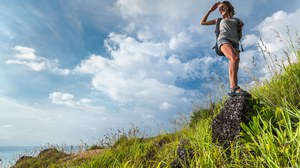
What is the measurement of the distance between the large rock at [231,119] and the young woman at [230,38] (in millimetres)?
255

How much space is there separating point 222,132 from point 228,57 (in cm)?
162

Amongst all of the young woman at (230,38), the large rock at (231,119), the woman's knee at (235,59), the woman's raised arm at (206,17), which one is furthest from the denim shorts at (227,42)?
the large rock at (231,119)

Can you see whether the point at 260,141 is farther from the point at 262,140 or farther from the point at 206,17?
the point at 206,17

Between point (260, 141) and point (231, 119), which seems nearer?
point (260, 141)

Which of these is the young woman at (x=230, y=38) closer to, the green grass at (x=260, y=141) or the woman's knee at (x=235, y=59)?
the woman's knee at (x=235, y=59)

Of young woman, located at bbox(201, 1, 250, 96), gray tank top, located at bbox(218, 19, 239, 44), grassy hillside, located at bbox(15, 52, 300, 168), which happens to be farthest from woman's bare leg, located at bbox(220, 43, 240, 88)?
grassy hillside, located at bbox(15, 52, 300, 168)

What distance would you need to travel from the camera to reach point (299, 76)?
6.08m

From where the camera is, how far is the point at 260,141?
4.04 metres

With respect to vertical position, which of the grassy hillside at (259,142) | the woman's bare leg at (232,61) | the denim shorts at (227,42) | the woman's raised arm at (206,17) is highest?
the woman's raised arm at (206,17)

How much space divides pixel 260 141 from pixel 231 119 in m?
0.74

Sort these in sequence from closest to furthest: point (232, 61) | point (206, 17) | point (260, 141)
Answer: point (260, 141) < point (232, 61) < point (206, 17)

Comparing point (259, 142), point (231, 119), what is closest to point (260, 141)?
point (259, 142)

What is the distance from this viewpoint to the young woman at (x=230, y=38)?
5.47 metres

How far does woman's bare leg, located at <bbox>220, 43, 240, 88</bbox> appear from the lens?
215 inches
